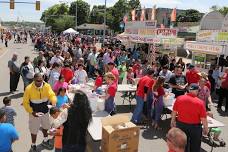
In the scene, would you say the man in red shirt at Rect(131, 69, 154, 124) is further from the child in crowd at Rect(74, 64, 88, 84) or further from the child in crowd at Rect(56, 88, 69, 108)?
the child in crowd at Rect(56, 88, 69, 108)

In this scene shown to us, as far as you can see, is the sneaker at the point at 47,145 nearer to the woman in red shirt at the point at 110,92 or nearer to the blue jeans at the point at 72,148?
the woman in red shirt at the point at 110,92

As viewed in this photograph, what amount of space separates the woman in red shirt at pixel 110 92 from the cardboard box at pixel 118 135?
1986mm

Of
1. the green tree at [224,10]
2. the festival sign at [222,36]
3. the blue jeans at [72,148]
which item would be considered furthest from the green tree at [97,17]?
the blue jeans at [72,148]

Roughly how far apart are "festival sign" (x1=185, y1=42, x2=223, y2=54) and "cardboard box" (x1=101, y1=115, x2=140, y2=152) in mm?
11090

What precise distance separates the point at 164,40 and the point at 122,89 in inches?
376

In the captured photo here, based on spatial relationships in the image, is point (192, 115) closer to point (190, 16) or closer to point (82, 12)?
point (190, 16)

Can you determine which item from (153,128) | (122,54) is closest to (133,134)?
(153,128)

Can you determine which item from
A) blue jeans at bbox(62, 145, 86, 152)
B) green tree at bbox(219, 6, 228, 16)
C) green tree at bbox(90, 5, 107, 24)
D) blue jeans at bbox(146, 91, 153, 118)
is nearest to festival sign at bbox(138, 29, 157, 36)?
blue jeans at bbox(146, 91, 153, 118)

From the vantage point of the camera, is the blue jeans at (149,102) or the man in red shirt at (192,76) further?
the man in red shirt at (192,76)

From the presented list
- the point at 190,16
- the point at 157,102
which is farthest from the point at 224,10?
the point at 157,102

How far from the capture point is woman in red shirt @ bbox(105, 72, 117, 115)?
30.0 feet

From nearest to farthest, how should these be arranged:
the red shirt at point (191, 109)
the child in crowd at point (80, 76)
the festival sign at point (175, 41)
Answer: the red shirt at point (191, 109), the child in crowd at point (80, 76), the festival sign at point (175, 41)

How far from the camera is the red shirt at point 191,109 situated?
671 cm

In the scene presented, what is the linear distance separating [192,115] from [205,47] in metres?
12.2
